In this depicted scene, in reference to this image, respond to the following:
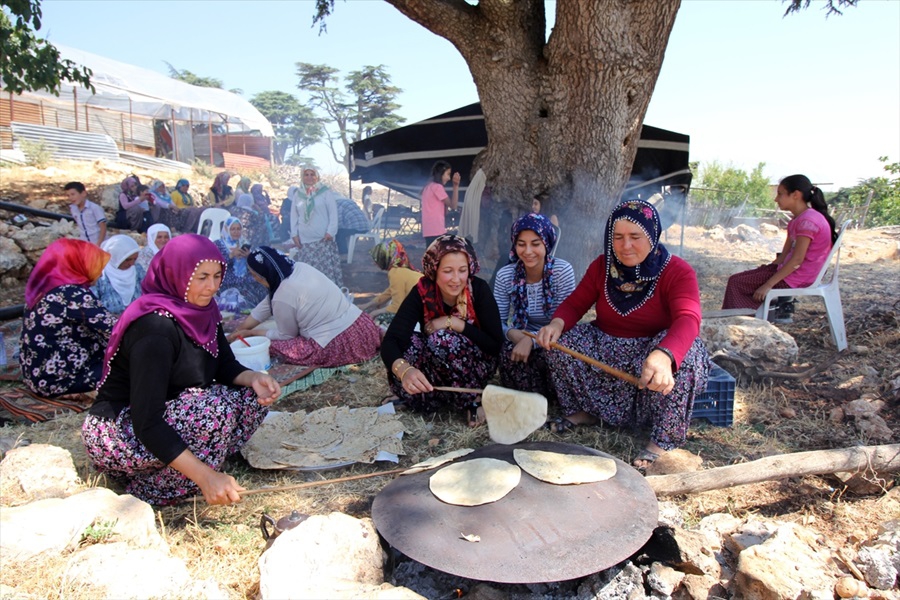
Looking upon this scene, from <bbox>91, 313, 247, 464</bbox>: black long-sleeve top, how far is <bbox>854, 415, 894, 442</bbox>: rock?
133 inches

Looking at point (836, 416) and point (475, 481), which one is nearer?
point (475, 481)

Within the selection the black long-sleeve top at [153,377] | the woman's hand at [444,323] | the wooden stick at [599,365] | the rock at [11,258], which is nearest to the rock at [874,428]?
the wooden stick at [599,365]

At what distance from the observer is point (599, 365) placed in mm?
2592

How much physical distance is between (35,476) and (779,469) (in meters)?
3.17

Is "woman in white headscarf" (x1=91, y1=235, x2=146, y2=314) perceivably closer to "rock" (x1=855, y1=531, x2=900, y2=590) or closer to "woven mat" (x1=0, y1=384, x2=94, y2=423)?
"woven mat" (x1=0, y1=384, x2=94, y2=423)

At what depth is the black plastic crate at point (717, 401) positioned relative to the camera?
3.09m

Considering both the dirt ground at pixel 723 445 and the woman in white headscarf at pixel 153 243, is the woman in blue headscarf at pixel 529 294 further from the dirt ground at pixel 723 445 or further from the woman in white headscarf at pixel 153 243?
the woman in white headscarf at pixel 153 243

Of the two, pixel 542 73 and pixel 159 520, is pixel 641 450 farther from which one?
pixel 542 73

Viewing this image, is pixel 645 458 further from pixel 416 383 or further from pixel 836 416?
pixel 836 416

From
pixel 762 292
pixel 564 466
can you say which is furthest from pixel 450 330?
pixel 762 292

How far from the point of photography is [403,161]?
400 inches

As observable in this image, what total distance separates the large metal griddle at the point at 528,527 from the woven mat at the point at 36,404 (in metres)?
2.59

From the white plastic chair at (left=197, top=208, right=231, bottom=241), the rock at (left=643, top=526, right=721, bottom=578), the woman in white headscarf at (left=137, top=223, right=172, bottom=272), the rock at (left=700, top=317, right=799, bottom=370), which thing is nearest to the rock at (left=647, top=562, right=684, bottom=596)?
the rock at (left=643, top=526, right=721, bottom=578)

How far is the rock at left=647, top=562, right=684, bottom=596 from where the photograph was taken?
1.83 m
